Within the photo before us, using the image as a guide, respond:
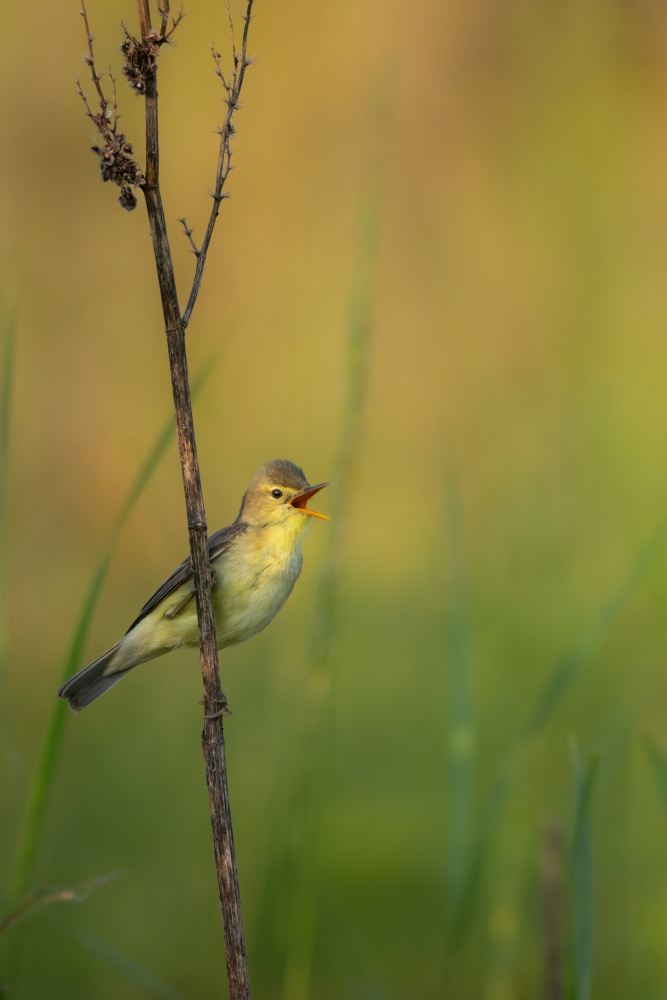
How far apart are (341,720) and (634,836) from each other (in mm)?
1330

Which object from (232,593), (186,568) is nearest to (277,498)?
(232,593)

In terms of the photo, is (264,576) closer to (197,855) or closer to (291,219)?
(197,855)

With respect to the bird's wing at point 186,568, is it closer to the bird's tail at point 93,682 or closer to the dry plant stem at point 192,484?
the bird's tail at point 93,682

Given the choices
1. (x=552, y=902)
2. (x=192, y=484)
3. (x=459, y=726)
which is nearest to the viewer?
(x=192, y=484)

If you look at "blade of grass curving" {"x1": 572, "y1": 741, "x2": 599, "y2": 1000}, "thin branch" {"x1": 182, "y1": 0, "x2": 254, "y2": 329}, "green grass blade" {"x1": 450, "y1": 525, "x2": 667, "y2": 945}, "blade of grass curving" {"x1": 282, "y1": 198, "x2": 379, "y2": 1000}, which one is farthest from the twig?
"thin branch" {"x1": 182, "y1": 0, "x2": 254, "y2": 329}

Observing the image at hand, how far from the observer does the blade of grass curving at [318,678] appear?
6.64 feet

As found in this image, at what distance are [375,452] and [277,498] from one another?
105 inches

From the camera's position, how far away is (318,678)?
80.0 inches

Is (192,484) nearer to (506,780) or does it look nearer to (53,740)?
(53,740)

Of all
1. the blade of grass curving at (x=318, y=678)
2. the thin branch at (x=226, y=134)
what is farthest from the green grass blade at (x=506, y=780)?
the thin branch at (x=226, y=134)

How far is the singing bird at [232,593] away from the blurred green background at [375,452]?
0.82 feet

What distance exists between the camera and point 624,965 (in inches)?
117

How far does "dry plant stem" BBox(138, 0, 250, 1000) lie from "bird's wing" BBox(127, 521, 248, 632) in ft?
2.58

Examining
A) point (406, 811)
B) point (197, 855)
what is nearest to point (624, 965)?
point (406, 811)
